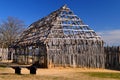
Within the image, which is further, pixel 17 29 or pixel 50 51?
pixel 17 29

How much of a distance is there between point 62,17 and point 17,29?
3414 cm

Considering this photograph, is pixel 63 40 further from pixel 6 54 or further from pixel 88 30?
pixel 6 54

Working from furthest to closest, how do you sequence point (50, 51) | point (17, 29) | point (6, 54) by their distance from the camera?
point (17, 29), point (6, 54), point (50, 51)

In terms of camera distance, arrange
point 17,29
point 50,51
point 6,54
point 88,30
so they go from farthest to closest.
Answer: point 17,29 < point 6,54 < point 88,30 < point 50,51

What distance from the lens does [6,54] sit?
51.1m

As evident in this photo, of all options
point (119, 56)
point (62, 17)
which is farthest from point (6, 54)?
point (119, 56)

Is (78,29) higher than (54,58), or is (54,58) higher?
(78,29)

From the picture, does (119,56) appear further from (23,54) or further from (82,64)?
(23,54)

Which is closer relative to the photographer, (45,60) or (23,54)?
(45,60)

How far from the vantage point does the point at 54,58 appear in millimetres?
29750

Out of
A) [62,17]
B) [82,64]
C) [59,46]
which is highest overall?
[62,17]

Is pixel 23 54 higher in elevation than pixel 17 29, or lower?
lower

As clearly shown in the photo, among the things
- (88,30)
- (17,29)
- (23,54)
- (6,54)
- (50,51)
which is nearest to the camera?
(50,51)

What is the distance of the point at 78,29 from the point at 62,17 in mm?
2296
